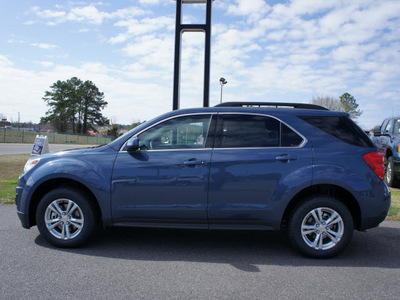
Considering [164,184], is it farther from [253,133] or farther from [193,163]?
[253,133]

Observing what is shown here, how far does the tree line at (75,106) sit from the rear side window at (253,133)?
78.8 m

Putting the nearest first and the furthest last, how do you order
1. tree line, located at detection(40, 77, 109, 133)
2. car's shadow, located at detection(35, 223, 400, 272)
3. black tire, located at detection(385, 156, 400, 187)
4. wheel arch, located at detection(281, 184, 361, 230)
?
car's shadow, located at detection(35, 223, 400, 272) < wheel arch, located at detection(281, 184, 361, 230) < black tire, located at detection(385, 156, 400, 187) < tree line, located at detection(40, 77, 109, 133)

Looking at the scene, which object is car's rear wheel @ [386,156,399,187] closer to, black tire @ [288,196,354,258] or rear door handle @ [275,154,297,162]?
black tire @ [288,196,354,258]

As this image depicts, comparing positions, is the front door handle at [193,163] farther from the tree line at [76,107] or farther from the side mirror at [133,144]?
the tree line at [76,107]

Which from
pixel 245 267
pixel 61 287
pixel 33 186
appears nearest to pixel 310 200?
pixel 245 267

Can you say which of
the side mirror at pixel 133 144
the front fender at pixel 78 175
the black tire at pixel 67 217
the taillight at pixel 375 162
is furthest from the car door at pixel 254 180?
the black tire at pixel 67 217

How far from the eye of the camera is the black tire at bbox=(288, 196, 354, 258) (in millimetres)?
4207

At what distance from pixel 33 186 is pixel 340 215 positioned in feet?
12.5

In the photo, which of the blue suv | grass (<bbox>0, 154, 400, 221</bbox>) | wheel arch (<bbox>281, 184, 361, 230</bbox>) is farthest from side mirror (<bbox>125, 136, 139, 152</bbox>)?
grass (<bbox>0, 154, 400, 221</bbox>)

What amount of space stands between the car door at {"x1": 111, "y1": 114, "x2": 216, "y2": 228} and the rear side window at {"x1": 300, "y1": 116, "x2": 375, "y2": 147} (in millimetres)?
1422

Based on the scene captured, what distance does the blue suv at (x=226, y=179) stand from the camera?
13.8ft

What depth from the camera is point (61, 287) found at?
3314mm

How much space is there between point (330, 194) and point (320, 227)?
480mm

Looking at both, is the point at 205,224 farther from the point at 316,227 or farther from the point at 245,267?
the point at 316,227
